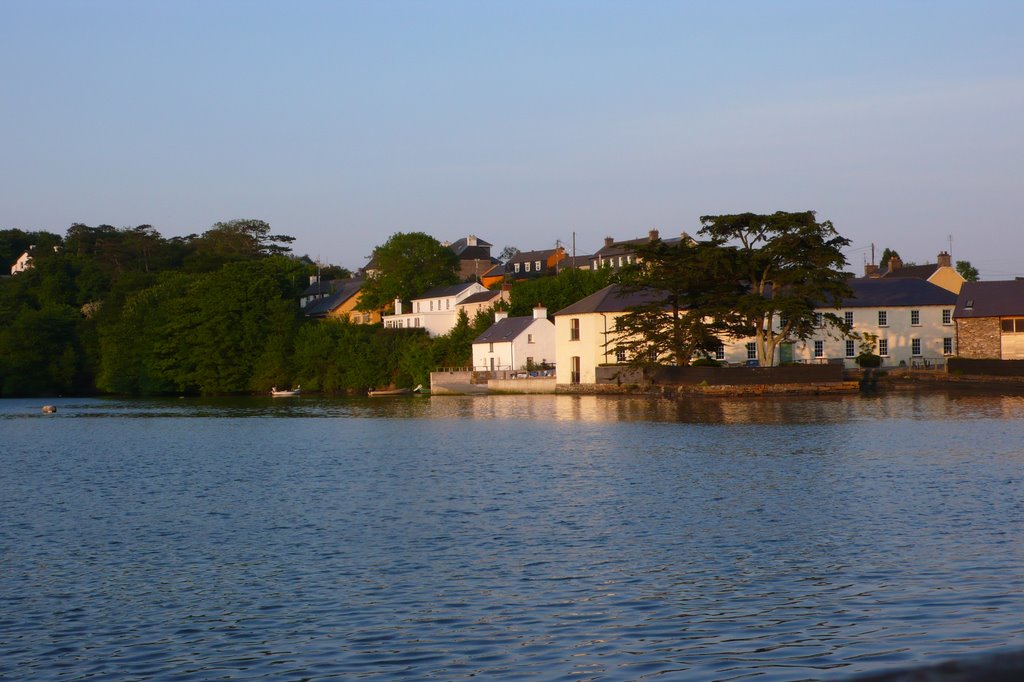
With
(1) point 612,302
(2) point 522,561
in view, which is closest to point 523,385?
(1) point 612,302

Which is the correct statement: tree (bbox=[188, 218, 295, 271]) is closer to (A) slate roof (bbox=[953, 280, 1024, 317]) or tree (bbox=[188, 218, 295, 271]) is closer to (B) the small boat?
(B) the small boat

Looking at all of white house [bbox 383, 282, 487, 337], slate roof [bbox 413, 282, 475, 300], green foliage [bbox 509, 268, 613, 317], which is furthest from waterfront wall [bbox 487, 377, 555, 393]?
slate roof [bbox 413, 282, 475, 300]

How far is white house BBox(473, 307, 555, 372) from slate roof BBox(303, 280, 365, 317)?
1815 inches

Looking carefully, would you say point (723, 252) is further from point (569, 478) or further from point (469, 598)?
point (469, 598)

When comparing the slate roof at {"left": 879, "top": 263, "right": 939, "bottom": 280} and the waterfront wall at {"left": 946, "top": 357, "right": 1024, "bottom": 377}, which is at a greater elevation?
the slate roof at {"left": 879, "top": 263, "right": 939, "bottom": 280}

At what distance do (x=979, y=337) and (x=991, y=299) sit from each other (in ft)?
9.34

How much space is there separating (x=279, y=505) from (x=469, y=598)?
39.8 ft

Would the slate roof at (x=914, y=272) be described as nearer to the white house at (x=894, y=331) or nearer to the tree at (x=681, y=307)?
the white house at (x=894, y=331)

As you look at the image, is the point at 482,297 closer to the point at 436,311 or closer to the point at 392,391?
the point at 436,311

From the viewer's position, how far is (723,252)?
73.9 m

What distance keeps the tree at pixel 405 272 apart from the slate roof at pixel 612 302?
5079cm

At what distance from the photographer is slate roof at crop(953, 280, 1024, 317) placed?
7562 centimetres

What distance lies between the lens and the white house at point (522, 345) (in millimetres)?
98688

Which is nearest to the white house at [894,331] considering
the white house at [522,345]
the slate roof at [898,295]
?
the slate roof at [898,295]
